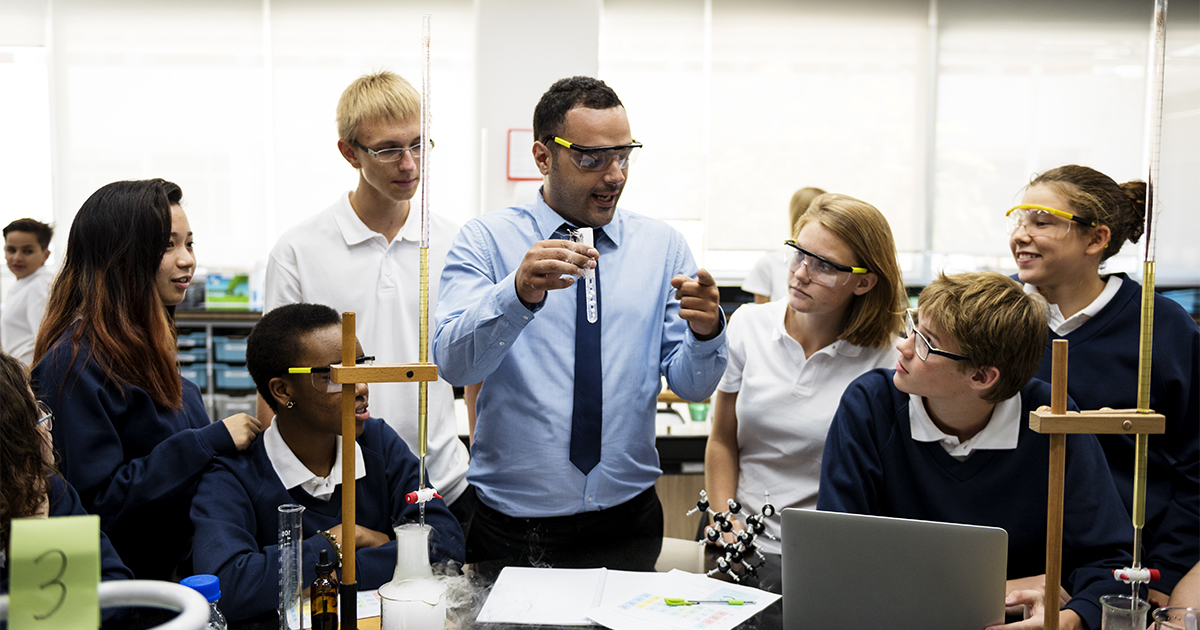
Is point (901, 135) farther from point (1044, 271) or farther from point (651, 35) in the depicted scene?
point (1044, 271)

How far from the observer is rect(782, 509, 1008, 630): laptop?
3.98 ft

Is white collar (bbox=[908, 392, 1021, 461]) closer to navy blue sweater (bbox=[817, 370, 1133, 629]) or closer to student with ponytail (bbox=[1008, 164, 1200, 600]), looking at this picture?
navy blue sweater (bbox=[817, 370, 1133, 629])

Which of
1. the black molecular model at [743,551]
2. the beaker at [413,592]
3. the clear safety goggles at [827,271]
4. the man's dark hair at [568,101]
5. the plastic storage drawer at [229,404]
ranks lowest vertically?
the plastic storage drawer at [229,404]

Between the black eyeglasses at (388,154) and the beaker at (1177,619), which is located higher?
the black eyeglasses at (388,154)

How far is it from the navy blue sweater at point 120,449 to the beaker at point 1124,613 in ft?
4.82

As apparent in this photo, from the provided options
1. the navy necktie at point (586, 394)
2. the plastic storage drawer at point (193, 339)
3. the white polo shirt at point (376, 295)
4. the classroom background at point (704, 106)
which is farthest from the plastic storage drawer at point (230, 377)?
the navy necktie at point (586, 394)

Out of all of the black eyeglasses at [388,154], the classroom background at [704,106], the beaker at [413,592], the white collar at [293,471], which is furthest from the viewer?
the classroom background at [704,106]

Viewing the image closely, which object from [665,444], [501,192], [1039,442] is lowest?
[665,444]

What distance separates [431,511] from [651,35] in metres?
4.78

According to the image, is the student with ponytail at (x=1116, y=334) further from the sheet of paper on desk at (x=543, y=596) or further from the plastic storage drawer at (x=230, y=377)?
the plastic storage drawer at (x=230, y=377)

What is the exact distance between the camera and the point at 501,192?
15.6ft

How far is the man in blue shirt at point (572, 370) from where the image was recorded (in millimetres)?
1819

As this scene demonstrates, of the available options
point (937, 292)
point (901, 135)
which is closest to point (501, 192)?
point (901, 135)

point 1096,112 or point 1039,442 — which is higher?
point 1096,112
